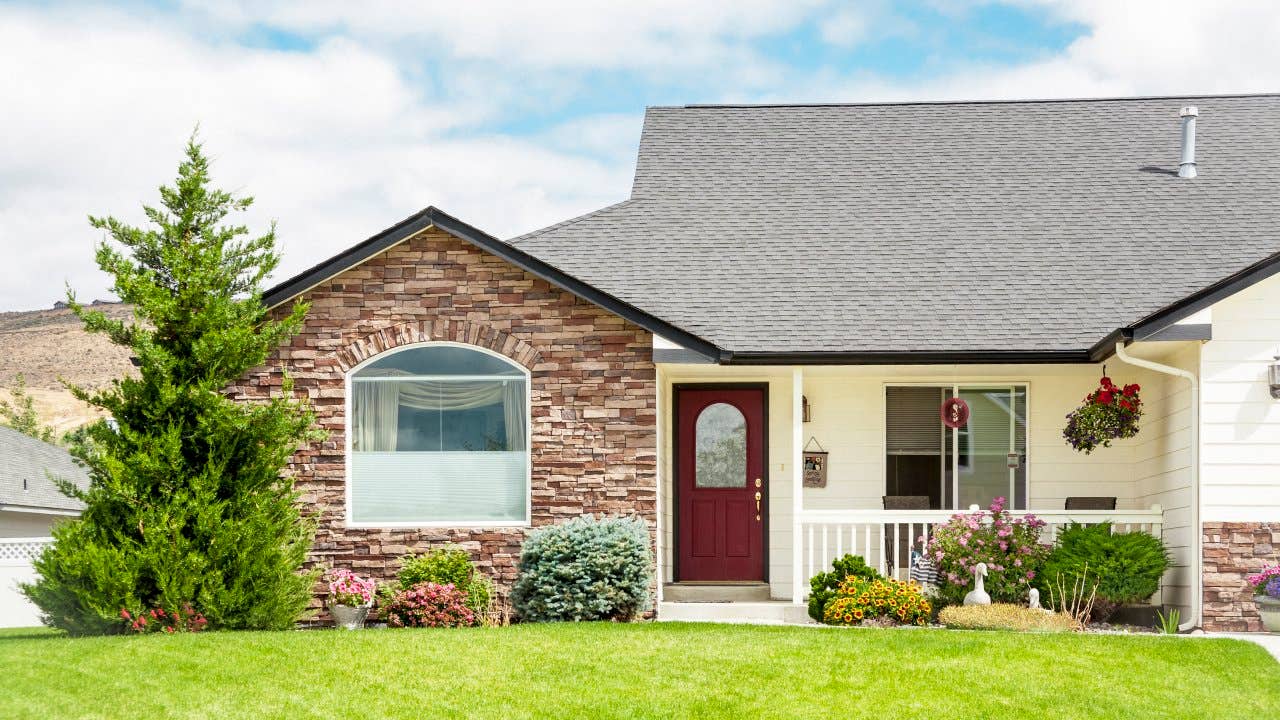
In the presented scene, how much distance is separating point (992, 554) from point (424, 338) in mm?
5715

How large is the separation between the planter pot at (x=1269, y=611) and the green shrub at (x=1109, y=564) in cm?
86

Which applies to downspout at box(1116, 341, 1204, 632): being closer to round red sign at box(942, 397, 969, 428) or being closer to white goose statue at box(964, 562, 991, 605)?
white goose statue at box(964, 562, 991, 605)

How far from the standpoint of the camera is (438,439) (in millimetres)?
12758

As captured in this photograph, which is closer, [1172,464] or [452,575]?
[452,575]

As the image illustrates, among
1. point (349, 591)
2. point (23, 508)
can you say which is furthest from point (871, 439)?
point (23, 508)

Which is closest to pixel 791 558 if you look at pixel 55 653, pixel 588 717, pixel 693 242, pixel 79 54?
pixel 693 242

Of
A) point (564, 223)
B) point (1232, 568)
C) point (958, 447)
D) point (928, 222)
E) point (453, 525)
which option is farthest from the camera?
point (564, 223)

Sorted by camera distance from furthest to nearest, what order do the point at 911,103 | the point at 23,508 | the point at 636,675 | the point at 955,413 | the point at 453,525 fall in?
the point at 23,508
the point at 911,103
the point at 955,413
the point at 453,525
the point at 636,675

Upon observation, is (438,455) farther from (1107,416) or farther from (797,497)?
(1107,416)

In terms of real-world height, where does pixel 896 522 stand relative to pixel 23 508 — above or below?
above

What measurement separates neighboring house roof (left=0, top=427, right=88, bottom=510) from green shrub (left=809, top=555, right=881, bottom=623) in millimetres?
16239

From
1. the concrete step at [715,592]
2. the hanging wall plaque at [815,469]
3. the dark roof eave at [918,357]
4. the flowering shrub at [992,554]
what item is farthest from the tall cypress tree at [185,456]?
the flowering shrub at [992,554]

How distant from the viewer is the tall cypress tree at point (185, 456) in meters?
11.1

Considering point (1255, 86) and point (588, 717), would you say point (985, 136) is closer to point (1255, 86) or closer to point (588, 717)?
point (588, 717)
